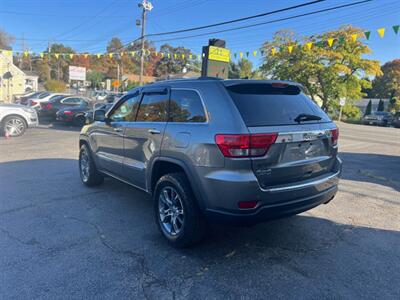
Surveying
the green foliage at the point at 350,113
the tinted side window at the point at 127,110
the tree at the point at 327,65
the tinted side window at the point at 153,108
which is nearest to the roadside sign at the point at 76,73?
the tree at the point at 327,65

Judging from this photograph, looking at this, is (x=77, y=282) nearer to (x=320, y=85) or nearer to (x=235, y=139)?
(x=235, y=139)

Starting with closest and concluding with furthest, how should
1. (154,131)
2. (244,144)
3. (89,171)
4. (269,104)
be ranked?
(244,144) → (269,104) → (154,131) → (89,171)

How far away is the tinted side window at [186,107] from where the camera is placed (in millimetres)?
3281

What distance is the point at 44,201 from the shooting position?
492cm

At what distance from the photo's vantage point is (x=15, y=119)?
38.8 feet

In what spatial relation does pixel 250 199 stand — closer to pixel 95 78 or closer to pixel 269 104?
pixel 269 104

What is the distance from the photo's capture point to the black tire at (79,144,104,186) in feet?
18.3

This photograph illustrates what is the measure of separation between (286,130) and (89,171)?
385 cm

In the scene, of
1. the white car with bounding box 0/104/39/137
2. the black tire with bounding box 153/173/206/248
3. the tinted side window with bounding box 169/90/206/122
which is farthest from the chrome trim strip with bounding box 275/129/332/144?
the white car with bounding box 0/104/39/137

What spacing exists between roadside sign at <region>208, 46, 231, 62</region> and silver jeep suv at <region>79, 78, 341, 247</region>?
9270 mm

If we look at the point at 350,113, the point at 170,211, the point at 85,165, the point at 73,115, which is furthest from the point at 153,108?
the point at 350,113

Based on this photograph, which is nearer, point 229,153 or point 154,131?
point 229,153

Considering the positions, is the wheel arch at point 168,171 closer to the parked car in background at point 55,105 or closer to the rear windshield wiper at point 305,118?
the rear windshield wiper at point 305,118

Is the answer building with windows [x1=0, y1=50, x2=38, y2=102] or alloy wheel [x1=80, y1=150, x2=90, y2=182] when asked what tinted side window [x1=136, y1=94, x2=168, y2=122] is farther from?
building with windows [x1=0, y1=50, x2=38, y2=102]
